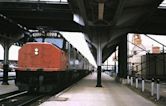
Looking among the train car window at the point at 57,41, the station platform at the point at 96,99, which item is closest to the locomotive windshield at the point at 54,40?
the train car window at the point at 57,41

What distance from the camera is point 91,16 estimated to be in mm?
28969

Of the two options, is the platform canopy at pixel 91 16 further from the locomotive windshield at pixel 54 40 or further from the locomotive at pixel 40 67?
the locomotive at pixel 40 67

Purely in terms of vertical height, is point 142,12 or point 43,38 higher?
point 142,12

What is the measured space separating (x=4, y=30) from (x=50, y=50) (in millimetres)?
11250

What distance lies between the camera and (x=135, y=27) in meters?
39.0

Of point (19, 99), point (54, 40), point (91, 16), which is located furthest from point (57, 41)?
point (19, 99)

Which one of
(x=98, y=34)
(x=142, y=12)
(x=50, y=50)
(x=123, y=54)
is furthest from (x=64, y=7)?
(x=123, y=54)

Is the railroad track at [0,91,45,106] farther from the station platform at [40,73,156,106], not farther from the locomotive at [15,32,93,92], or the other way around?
the station platform at [40,73,156,106]

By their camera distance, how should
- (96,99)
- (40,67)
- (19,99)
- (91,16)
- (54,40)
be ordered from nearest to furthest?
(96,99) → (19,99) → (40,67) → (54,40) → (91,16)

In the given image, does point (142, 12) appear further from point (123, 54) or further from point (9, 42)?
point (123, 54)

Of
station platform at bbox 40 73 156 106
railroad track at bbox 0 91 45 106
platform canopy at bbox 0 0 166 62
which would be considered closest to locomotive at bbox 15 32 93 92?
railroad track at bbox 0 91 45 106

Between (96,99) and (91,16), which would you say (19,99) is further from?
(91,16)

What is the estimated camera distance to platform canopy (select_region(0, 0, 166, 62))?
26964mm

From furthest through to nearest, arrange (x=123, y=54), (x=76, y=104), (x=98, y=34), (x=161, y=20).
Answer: (x=123, y=54)
(x=161, y=20)
(x=98, y=34)
(x=76, y=104)
